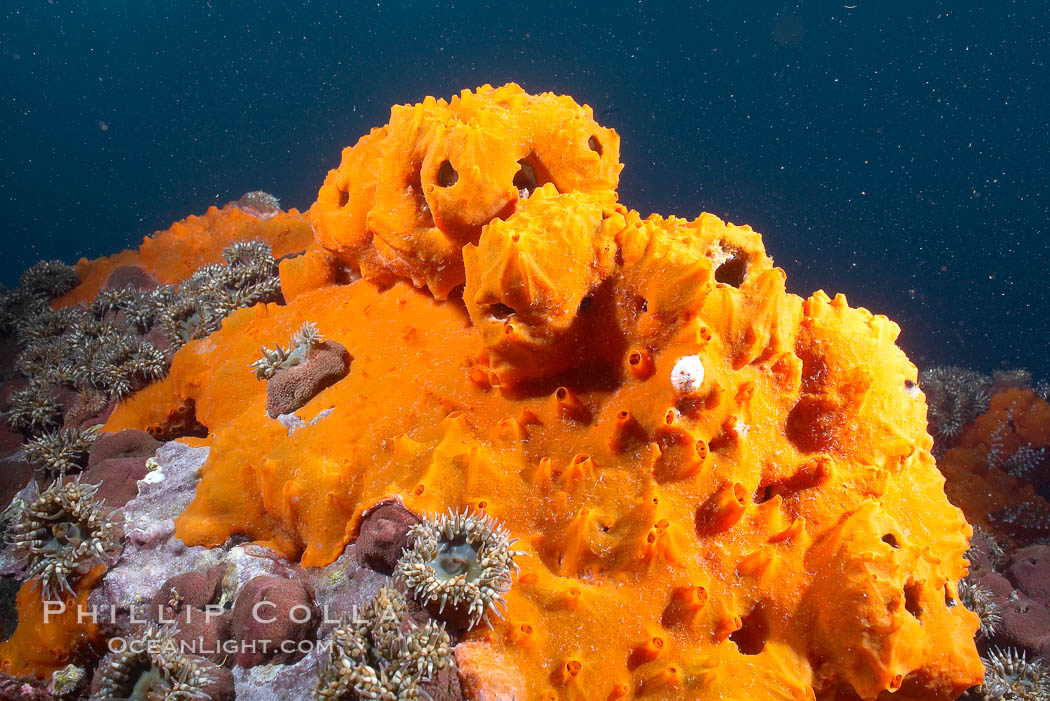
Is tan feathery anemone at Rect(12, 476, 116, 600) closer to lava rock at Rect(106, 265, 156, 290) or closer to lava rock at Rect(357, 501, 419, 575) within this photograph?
lava rock at Rect(357, 501, 419, 575)

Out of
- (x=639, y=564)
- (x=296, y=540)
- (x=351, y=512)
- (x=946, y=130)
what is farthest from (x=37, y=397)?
(x=946, y=130)

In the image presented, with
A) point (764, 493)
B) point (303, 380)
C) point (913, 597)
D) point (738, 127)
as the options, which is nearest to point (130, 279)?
point (303, 380)

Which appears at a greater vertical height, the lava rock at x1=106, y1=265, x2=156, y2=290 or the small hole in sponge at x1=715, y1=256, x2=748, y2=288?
the lava rock at x1=106, y1=265, x2=156, y2=290

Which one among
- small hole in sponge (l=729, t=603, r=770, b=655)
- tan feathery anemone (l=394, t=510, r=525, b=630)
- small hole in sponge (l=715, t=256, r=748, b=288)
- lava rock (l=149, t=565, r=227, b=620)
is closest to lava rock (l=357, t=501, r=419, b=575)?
tan feathery anemone (l=394, t=510, r=525, b=630)

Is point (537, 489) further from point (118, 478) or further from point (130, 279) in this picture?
point (130, 279)

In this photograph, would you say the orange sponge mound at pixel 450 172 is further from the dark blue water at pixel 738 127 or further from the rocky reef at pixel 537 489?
the dark blue water at pixel 738 127

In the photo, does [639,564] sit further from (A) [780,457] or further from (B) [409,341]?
(B) [409,341]

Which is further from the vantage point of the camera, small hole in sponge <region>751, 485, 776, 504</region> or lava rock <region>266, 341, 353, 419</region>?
lava rock <region>266, 341, 353, 419</region>
